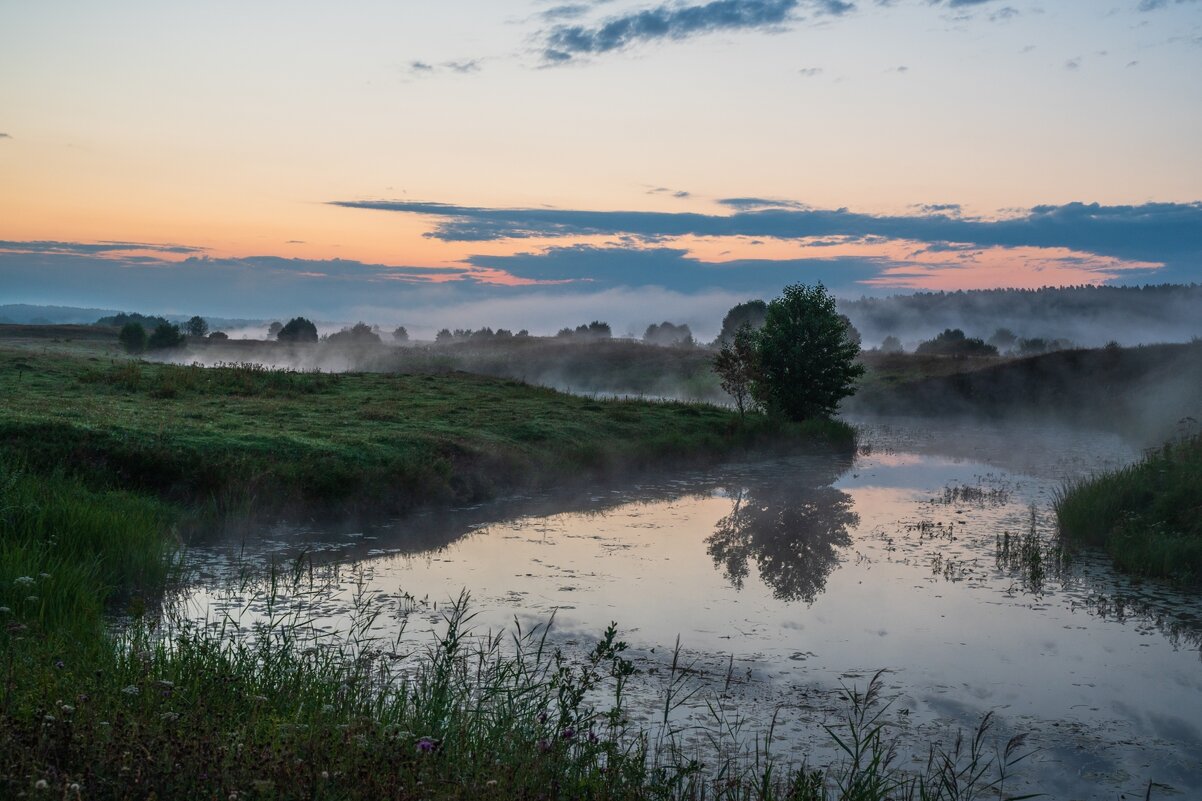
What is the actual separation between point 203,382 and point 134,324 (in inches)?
1633

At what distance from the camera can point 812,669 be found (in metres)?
11.3

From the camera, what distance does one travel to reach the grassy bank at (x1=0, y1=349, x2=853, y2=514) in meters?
19.0

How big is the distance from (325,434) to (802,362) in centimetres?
2491

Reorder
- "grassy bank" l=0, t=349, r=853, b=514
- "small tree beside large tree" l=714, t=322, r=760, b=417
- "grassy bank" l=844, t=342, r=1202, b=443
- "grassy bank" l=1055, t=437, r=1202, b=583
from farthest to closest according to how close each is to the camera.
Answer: "grassy bank" l=844, t=342, r=1202, b=443, "small tree beside large tree" l=714, t=322, r=760, b=417, "grassy bank" l=0, t=349, r=853, b=514, "grassy bank" l=1055, t=437, r=1202, b=583

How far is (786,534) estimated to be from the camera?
20703 mm

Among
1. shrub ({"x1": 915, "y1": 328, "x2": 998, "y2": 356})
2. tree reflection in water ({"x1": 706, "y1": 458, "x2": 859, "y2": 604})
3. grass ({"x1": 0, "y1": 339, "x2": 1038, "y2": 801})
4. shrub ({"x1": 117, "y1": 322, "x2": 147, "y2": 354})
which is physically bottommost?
tree reflection in water ({"x1": 706, "y1": 458, "x2": 859, "y2": 604})

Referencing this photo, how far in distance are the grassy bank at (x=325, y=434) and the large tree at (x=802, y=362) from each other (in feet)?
6.59

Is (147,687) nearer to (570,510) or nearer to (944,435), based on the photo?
(570,510)

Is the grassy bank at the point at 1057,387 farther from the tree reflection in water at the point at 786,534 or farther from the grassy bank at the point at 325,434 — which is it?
the tree reflection in water at the point at 786,534

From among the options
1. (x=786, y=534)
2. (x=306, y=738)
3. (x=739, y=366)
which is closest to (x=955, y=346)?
(x=739, y=366)

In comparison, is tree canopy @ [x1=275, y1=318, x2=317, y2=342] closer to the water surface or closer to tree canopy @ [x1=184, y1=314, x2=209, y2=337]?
tree canopy @ [x1=184, y1=314, x2=209, y2=337]

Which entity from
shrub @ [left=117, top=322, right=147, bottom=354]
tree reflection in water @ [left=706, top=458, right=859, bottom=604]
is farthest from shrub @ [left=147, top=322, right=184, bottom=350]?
tree reflection in water @ [left=706, top=458, right=859, bottom=604]

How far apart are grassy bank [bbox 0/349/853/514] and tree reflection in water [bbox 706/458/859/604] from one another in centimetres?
531

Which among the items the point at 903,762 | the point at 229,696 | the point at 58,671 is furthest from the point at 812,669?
the point at 58,671
